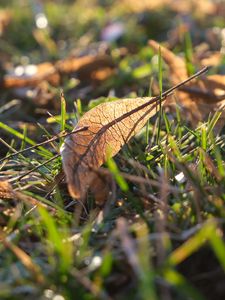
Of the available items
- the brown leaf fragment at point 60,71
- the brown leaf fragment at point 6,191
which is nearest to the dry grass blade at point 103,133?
the brown leaf fragment at point 6,191

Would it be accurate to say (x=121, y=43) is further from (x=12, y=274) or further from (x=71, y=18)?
(x=12, y=274)

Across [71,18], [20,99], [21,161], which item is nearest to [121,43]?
[71,18]

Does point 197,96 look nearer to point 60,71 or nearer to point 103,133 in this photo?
point 103,133

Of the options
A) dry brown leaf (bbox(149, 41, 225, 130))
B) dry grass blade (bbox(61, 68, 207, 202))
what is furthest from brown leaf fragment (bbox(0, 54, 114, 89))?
dry grass blade (bbox(61, 68, 207, 202))

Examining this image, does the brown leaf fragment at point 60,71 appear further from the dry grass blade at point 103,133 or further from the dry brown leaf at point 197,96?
the dry grass blade at point 103,133

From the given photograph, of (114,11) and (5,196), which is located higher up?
(114,11)

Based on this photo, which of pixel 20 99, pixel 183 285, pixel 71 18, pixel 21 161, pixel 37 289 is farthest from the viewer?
pixel 71 18

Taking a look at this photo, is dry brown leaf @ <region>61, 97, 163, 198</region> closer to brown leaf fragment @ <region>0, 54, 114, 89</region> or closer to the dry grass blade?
the dry grass blade

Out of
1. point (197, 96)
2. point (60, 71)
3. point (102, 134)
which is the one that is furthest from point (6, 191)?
point (60, 71)
